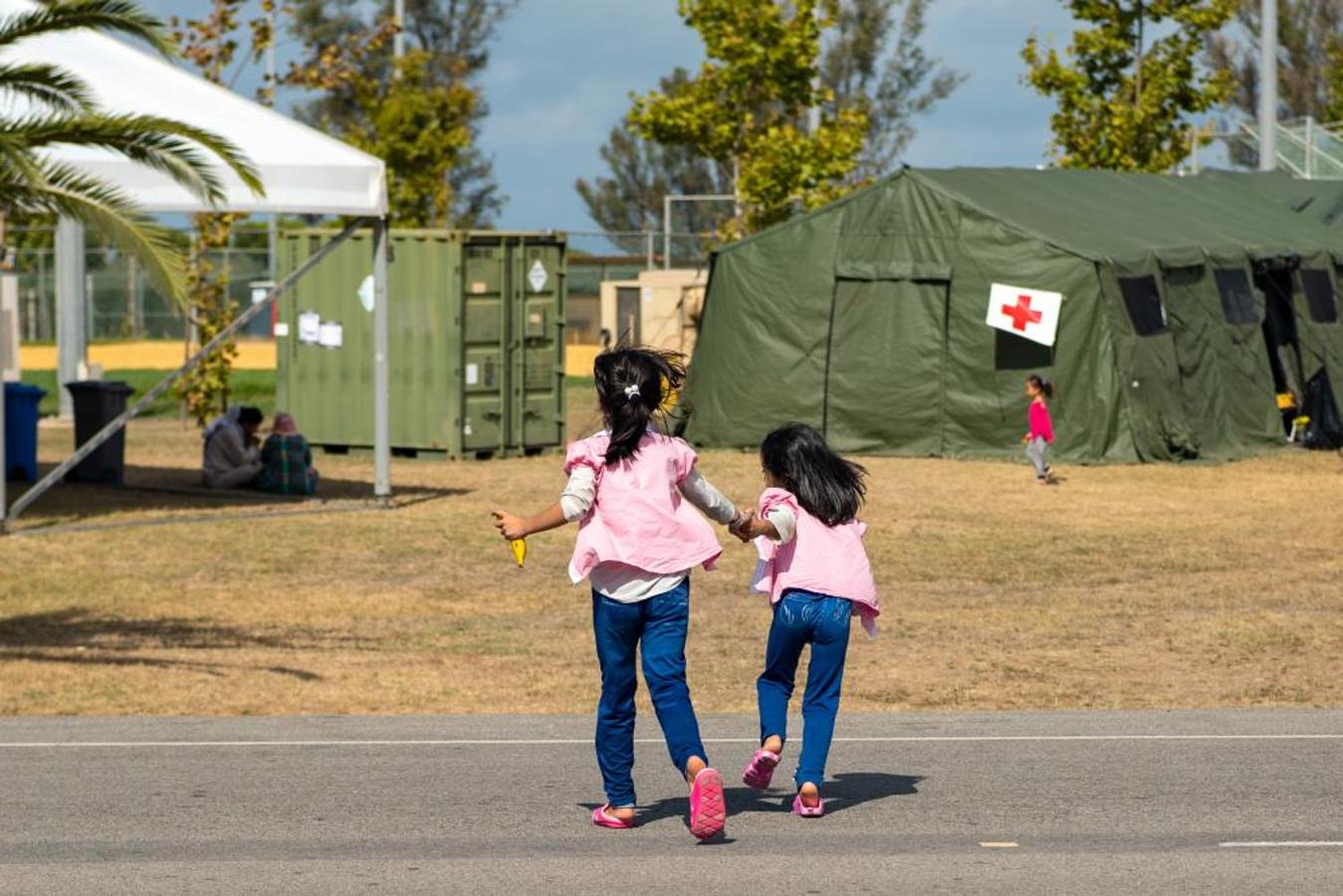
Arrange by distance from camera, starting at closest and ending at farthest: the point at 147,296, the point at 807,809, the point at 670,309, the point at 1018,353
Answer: the point at 807,809 < the point at 1018,353 < the point at 670,309 < the point at 147,296

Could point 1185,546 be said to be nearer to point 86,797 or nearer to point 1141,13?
point 86,797

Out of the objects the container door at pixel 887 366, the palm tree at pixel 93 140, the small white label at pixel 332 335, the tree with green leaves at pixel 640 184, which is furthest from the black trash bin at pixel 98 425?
the tree with green leaves at pixel 640 184

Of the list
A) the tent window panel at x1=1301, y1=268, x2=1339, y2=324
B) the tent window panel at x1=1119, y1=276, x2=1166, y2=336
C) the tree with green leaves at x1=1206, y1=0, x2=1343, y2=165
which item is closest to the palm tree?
the tent window panel at x1=1119, y1=276, x2=1166, y2=336

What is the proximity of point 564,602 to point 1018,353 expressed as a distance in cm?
1174

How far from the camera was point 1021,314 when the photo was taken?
25.6 meters

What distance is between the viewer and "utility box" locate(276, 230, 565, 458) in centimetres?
2598

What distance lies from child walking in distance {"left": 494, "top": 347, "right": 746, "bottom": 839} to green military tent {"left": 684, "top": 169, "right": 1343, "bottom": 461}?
59.3 feet

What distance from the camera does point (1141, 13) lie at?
36969mm

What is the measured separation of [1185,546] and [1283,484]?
5553 mm

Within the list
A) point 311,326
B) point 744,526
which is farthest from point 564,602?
point 311,326

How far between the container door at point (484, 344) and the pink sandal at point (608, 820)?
18230 mm

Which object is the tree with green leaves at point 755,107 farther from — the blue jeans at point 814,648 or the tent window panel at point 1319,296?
the blue jeans at point 814,648

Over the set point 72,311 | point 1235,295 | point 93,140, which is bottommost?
point 72,311

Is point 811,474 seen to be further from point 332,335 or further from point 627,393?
point 332,335
